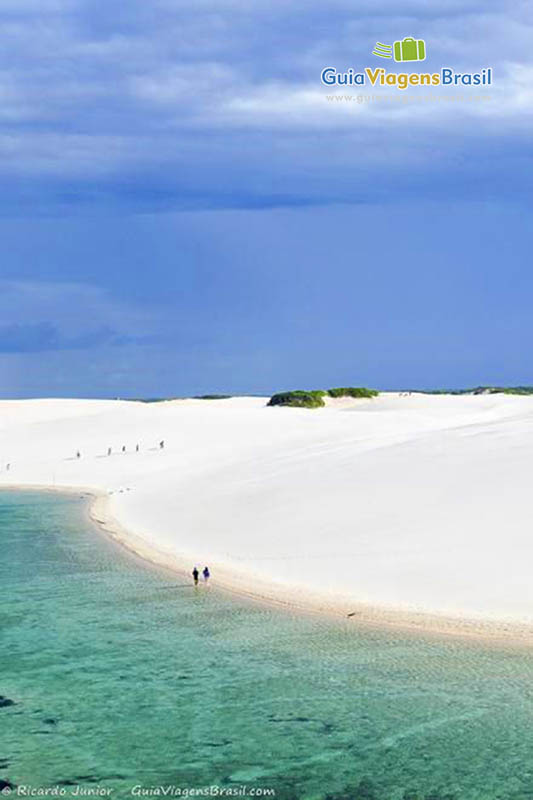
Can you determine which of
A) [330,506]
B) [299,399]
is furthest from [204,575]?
[299,399]

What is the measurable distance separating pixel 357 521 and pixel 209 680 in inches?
560

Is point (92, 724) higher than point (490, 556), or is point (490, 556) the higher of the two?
point (490, 556)

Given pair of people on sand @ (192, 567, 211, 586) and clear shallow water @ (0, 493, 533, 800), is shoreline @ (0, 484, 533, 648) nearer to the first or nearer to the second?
pair of people on sand @ (192, 567, 211, 586)

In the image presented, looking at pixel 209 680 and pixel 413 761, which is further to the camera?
pixel 209 680

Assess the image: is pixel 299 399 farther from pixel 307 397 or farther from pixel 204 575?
pixel 204 575

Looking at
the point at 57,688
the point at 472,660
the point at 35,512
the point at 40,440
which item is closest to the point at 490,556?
the point at 472,660

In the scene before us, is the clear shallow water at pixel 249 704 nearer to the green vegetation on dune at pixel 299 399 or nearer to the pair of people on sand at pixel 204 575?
the pair of people on sand at pixel 204 575

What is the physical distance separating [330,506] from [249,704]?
18403 millimetres

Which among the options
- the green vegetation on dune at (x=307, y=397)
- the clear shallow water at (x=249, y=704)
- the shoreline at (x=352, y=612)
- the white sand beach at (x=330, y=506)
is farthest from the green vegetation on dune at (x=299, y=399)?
the clear shallow water at (x=249, y=704)

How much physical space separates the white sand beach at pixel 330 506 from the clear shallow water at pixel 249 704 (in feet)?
9.15

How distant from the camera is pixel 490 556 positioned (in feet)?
90.4

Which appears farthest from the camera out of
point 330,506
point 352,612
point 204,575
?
point 330,506

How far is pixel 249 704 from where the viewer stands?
62.5 ft

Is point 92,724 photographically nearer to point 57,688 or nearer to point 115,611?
point 57,688
